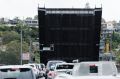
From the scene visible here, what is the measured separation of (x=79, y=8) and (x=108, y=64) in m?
23.0

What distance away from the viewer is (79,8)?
38.7 m

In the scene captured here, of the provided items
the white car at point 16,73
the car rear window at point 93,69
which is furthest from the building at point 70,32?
the white car at point 16,73

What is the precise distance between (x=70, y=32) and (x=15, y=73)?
80.7 feet

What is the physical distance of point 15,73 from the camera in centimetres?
1535

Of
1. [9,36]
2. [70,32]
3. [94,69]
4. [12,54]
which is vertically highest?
[94,69]

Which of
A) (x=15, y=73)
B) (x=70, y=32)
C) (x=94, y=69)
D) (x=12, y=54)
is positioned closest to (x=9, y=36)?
(x=12, y=54)

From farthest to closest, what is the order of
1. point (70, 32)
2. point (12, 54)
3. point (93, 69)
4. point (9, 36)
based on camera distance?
point (9, 36) < point (12, 54) < point (70, 32) < point (93, 69)

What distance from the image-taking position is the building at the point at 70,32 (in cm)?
3847

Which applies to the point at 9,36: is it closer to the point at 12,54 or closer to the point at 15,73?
the point at 12,54

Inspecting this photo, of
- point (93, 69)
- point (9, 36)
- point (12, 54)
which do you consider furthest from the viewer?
point (9, 36)

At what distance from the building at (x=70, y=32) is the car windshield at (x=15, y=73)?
74.2 ft

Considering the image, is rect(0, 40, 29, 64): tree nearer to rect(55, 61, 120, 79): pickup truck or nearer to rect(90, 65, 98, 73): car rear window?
rect(90, 65, 98, 73): car rear window

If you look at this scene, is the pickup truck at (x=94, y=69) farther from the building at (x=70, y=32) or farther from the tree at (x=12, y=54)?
the tree at (x=12, y=54)

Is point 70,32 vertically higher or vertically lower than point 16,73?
lower
